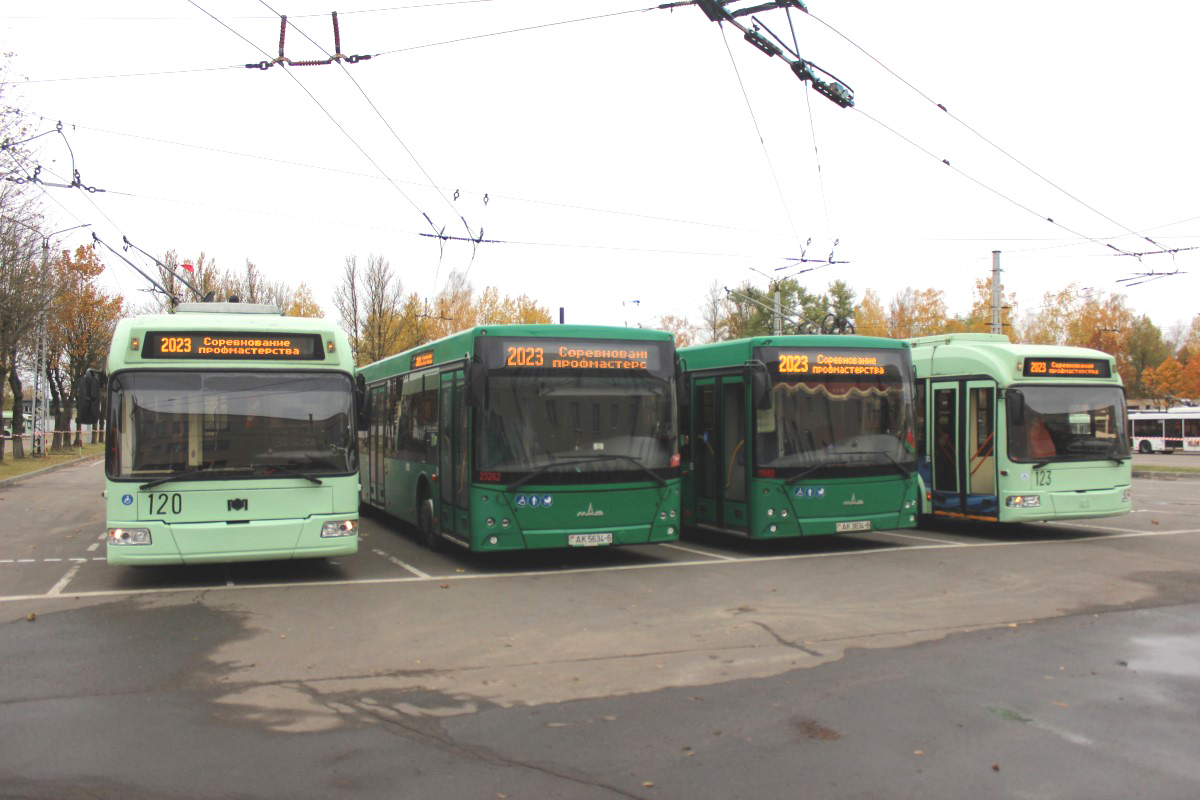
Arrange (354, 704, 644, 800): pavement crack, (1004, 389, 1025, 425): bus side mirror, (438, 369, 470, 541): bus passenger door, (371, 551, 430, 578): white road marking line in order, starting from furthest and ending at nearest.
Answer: (1004, 389, 1025, 425): bus side mirror → (438, 369, 470, 541): bus passenger door → (371, 551, 430, 578): white road marking line → (354, 704, 644, 800): pavement crack

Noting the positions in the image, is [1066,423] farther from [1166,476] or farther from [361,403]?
[1166,476]

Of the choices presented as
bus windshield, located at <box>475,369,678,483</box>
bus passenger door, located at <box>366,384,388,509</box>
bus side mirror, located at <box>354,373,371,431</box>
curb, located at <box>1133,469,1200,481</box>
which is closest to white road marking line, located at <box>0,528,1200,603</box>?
bus windshield, located at <box>475,369,678,483</box>

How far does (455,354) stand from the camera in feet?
43.6

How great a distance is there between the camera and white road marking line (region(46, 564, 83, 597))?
35.8ft

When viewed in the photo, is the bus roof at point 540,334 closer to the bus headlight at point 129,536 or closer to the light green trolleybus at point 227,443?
the light green trolleybus at point 227,443

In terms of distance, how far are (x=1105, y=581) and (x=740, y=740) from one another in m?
7.54

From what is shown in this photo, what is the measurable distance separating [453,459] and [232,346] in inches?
124

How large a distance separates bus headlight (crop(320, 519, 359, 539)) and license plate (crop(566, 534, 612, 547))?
257 centimetres

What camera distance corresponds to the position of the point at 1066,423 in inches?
599

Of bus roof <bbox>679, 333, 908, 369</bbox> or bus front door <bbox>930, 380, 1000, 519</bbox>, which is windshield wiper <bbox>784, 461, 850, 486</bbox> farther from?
bus front door <bbox>930, 380, 1000, 519</bbox>

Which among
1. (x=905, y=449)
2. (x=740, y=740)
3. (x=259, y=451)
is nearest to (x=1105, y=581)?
(x=905, y=449)

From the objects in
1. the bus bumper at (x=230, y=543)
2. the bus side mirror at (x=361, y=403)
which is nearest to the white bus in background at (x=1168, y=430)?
the bus side mirror at (x=361, y=403)

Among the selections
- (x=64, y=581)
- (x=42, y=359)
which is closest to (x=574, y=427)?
(x=64, y=581)

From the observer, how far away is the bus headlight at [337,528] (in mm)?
11172
